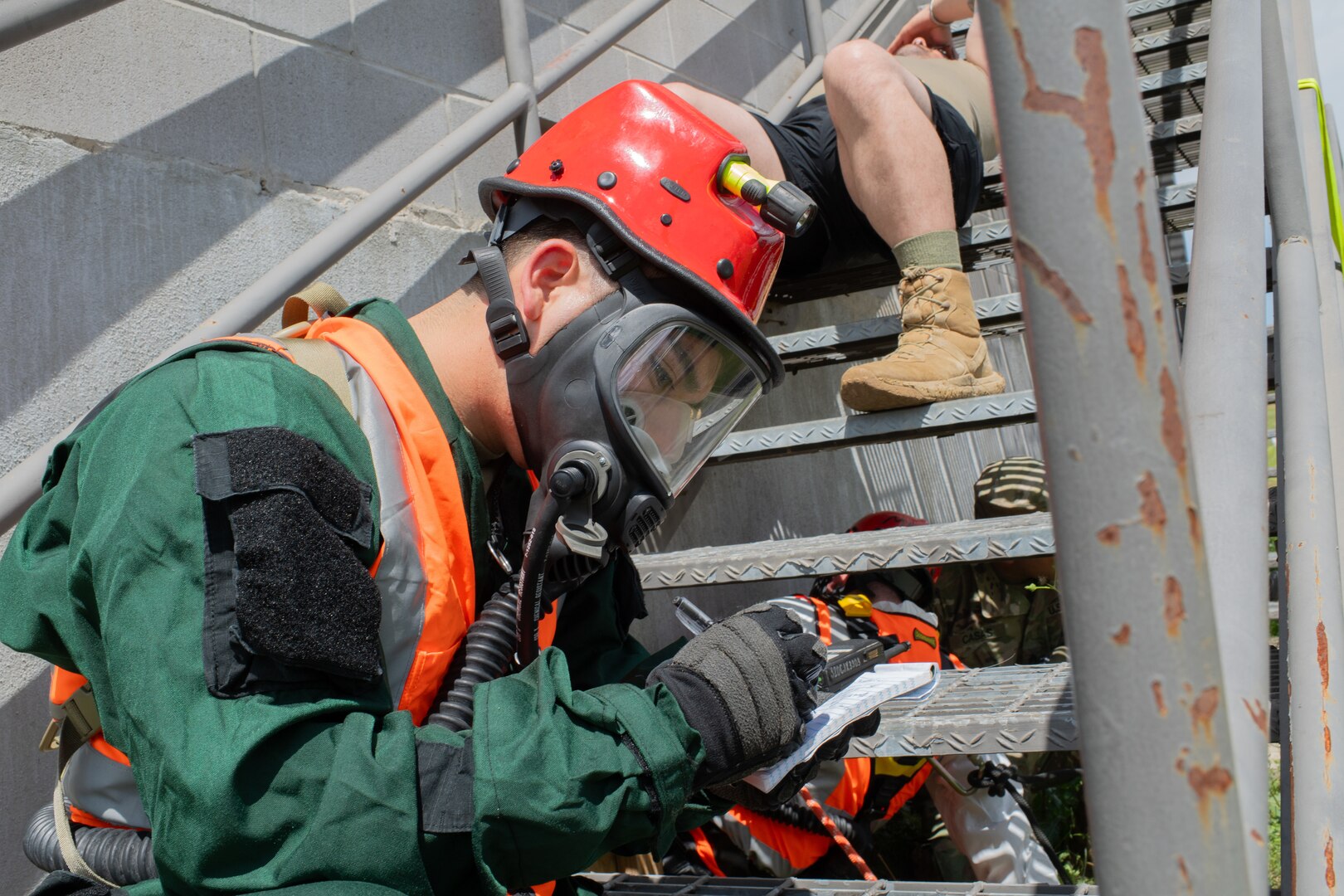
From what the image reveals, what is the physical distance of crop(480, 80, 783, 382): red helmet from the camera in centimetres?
150

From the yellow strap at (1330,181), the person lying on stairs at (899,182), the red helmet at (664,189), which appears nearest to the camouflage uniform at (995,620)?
the person lying on stairs at (899,182)

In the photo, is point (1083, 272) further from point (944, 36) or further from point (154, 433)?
point (944, 36)

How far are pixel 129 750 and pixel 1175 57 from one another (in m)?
4.00

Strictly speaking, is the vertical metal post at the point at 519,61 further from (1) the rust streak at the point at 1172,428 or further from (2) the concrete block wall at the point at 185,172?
(1) the rust streak at the point at 1172,428

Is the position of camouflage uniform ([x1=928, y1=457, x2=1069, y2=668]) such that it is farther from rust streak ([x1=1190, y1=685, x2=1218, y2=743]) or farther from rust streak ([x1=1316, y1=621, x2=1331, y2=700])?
rust streak ([x1=1190, y1=685, x2=1218, y2=743])

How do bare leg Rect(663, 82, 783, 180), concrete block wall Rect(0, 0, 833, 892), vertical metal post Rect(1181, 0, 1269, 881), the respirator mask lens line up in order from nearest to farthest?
vertical metal post Rect(1181, 0, 1269, 881), the respirator mask lens, concrete block wall Rect(0, 0, 833, 892), bare leg Rect(663, 82, 783, 180)

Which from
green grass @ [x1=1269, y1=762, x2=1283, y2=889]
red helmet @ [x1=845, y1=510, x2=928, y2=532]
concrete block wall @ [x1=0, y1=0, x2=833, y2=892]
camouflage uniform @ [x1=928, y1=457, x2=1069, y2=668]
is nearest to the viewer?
concrete block wall @ [x1=0, y1=0, x2=833, y2=892]

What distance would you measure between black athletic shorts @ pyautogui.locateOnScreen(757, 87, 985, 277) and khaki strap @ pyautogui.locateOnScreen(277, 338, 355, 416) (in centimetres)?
185

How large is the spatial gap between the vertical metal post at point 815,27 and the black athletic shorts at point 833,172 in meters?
1.37

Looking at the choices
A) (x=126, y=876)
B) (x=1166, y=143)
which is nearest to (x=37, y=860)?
(x=126, y=876)

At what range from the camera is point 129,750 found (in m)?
1.05

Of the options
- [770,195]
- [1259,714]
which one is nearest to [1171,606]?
[1259,714]

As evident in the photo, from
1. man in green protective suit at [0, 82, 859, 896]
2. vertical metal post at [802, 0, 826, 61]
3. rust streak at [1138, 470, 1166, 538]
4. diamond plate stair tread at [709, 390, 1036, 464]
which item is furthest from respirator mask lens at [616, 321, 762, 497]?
vertical metal post at [802, 0, 826, 61]

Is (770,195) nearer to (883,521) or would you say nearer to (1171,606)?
(1171,606)
